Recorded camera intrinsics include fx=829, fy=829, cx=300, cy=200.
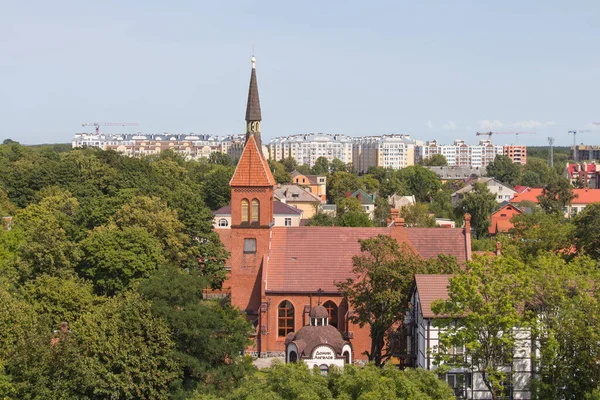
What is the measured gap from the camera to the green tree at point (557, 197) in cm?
12300

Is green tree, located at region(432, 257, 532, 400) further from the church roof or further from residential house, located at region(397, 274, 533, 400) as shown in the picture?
→ the church roof

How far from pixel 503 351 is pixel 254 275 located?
70.1 feet

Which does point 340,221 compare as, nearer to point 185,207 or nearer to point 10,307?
point 185,207

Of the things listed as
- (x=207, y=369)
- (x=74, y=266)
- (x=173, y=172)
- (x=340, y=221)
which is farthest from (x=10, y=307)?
(x=173, y=172)

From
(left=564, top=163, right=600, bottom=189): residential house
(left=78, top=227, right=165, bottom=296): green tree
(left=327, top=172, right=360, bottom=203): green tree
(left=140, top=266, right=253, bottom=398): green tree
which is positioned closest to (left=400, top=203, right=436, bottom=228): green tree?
(left=78, top=227, right=165, bottom=296): green tree

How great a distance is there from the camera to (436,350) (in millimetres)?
40344

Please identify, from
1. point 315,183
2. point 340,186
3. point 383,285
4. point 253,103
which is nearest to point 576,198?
point 340,186

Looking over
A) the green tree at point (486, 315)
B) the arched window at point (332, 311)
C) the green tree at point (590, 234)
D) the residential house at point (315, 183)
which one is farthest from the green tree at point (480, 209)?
the green tree at point (486, 315)

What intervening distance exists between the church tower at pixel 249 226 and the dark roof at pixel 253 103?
237cm

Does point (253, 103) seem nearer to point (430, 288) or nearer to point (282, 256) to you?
point (282, 256)

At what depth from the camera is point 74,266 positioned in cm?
5800

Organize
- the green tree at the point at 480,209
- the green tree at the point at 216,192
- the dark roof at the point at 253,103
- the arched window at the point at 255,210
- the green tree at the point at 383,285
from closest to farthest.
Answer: the green tree at the point at 383,285, the arched window at the point at 255,210, the dark roof at the point at 253,103, the green tree at the point at 480,209, the green tree at the point at 216,192

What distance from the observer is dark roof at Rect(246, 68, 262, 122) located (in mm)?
54781

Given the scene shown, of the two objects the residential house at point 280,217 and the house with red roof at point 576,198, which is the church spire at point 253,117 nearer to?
the residential house at point 280,217
